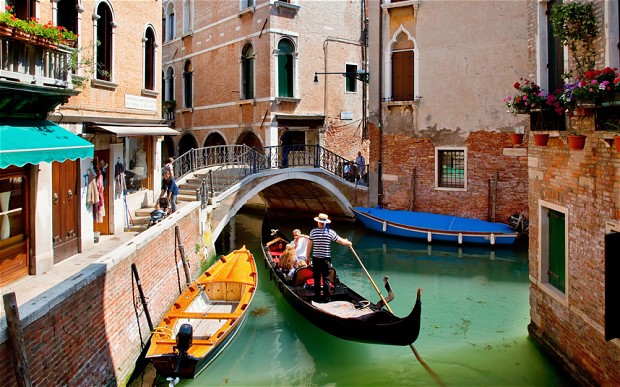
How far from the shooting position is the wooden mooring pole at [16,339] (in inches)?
151

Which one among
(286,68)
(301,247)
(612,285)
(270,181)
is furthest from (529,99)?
(286,68)

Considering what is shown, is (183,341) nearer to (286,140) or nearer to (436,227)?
(436,227)

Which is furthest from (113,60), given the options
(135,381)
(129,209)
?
(135,381)

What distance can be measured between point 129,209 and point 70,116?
2.82m

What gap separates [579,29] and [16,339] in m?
5.27

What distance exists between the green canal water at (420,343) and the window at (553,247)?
91 cm

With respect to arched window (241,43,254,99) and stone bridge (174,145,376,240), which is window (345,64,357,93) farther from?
arched window (241,43,254,99)

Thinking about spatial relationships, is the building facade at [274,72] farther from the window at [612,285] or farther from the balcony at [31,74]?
the window at [612,285]

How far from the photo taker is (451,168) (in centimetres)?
1438

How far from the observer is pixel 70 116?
798 cm

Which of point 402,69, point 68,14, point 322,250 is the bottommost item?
point 322,250

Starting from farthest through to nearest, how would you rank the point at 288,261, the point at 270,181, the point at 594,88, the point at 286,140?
the point at 286,140
the point at 270,181
the point at 288,261
the point at 594,88

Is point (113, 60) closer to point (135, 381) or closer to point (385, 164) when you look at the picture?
point (135, 381)

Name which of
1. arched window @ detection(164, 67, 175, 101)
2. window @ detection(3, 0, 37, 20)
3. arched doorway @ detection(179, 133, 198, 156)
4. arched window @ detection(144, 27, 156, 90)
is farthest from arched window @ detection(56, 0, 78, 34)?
arched window @ detection(164, 67, 175, 101)
